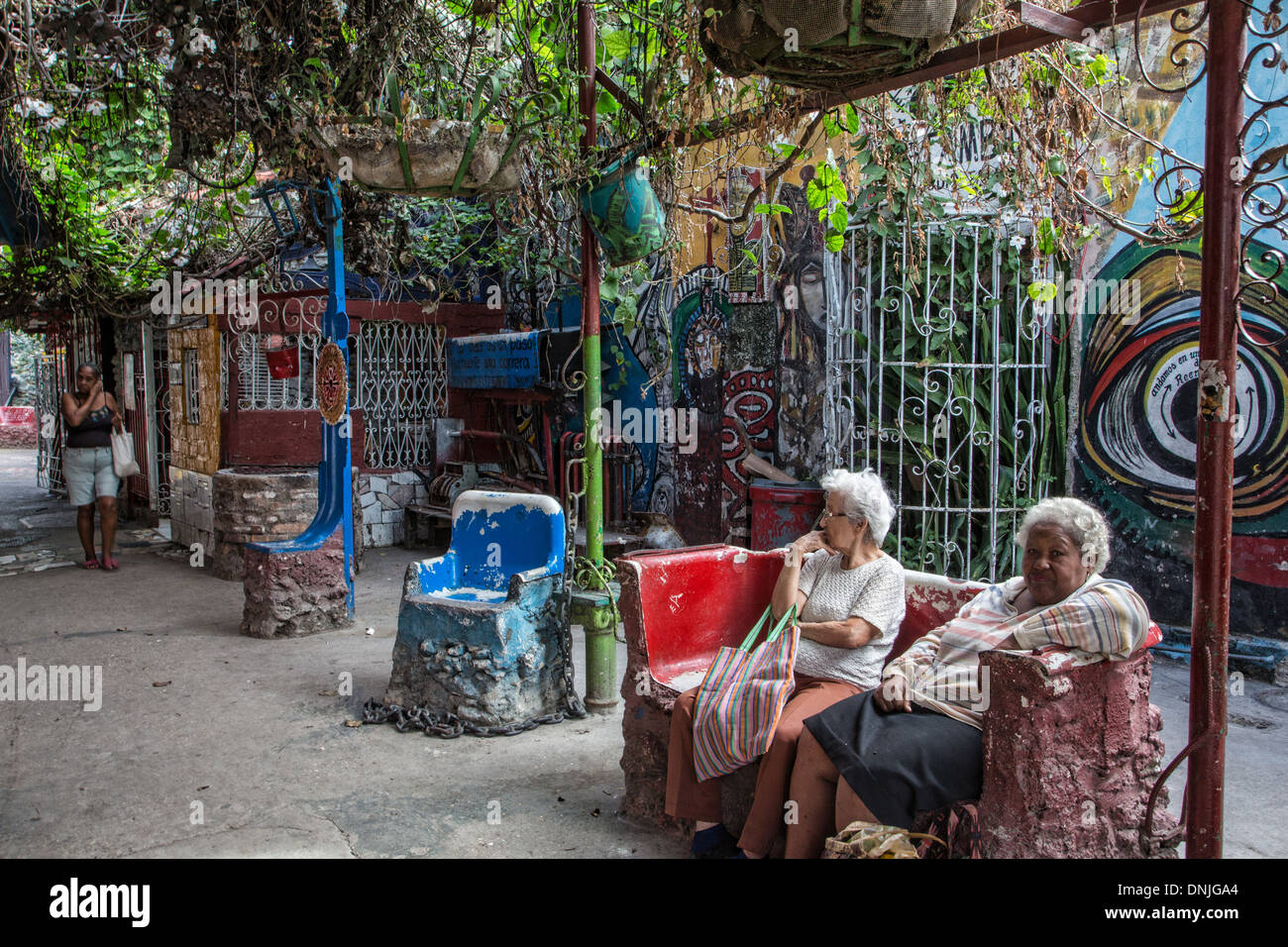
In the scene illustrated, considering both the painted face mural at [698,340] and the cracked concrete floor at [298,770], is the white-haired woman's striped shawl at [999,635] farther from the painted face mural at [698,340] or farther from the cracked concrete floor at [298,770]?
the painted face mural at [698,340]

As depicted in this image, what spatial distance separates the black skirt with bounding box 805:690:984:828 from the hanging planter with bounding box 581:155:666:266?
2671mm

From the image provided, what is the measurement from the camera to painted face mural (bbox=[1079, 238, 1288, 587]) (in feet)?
19.4

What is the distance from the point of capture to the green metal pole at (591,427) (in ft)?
17.1

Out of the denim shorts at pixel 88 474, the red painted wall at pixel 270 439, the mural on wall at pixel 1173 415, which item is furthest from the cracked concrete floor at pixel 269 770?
the mural on wall at pixel 1173 415

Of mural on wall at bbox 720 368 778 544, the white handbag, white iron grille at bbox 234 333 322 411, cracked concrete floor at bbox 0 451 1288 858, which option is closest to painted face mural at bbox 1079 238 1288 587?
cracked concrete floor at bbox 0 451 1288 858

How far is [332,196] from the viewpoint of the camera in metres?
7.17

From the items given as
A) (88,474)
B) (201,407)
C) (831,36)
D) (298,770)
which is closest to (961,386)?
(831,36)

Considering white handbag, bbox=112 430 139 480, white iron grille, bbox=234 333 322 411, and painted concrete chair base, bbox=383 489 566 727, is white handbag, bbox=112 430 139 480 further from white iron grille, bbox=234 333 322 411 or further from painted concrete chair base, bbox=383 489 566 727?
painted concrete chair base, bbox=383 489 566 727

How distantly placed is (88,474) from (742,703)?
8.22 metres

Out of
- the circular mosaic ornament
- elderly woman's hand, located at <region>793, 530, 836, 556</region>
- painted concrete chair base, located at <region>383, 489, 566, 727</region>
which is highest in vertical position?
the circular mosaic ornament

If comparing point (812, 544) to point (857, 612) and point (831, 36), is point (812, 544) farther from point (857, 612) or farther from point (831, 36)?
point (831, 36)

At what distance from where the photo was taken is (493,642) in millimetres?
5223

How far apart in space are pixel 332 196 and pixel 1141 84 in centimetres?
555
